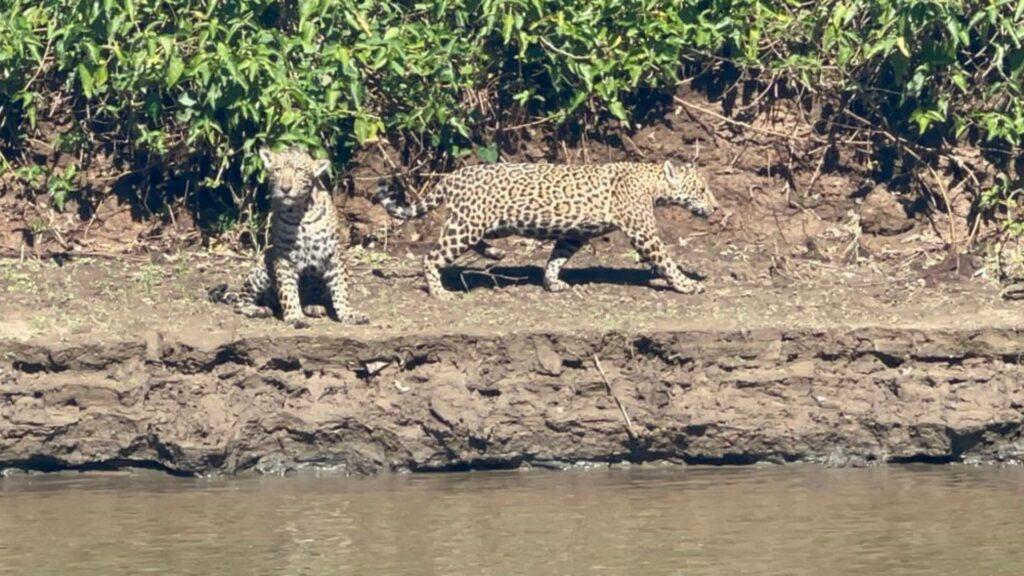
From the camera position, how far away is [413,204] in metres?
13.0

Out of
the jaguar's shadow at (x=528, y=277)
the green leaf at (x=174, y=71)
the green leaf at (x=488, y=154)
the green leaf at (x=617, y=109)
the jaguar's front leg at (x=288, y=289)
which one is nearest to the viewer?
the jaguar's front leg at (x=288, y=289)

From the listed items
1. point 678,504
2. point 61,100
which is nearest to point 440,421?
point 678,504

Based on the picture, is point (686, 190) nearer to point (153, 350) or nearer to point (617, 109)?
point (617, 109)

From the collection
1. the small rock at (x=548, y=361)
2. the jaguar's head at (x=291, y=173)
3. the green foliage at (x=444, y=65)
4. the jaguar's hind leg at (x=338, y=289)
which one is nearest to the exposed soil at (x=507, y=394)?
the small rock at (x=548, y=361)

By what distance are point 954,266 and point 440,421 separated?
3.91 meters

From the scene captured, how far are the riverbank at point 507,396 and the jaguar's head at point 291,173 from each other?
3.44 ft

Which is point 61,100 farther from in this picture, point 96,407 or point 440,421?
point 440,421

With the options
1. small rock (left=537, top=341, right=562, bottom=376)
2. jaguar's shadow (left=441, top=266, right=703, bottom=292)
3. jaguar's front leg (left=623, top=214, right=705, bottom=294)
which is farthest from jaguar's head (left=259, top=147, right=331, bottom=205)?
jaguar's front leg (left=623, top=214, right=705, bottom=294)

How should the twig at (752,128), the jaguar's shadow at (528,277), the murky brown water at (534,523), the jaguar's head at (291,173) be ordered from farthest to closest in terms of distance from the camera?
1. the twig at (752,128)
2. the jaguar's shadow at (528,277)
3. the jaguar's head at (291,173)
4. the murky brown water at (534,523)

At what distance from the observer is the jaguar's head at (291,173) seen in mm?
11781

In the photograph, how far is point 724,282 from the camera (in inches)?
503

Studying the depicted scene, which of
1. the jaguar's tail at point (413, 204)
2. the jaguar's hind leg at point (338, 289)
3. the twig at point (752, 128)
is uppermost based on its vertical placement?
the twig at point (752, 128)

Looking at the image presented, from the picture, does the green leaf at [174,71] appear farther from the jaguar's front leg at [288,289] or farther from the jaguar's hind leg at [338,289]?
the jaguar's hind leg at [338,289]

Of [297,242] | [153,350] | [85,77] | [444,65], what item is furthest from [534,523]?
[85,77]
